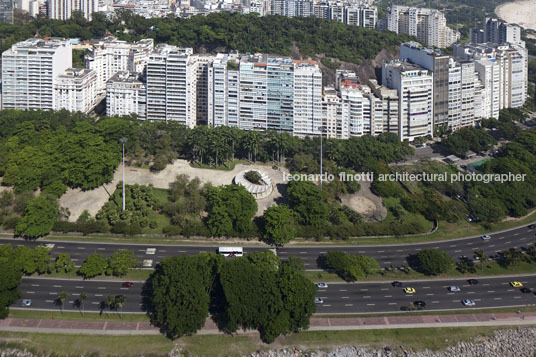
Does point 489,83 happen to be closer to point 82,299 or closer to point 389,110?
point 389,110

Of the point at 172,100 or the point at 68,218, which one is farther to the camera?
the point at 172,100

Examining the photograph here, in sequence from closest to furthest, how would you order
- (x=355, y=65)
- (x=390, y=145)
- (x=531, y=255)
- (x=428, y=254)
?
(x=428, y=254), (x=531, y=255), (x=390, y=145), (x=355, y=65)

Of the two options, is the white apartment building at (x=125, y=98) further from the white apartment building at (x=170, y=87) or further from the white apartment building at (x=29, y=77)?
the white apartment building at (x=29, y=77)

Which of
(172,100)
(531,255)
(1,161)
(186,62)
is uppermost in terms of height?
(186,62)

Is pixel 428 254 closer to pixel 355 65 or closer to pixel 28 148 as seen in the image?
pixel 28 148

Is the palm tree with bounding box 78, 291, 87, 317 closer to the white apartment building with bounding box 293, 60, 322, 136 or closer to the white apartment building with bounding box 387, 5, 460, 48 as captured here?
the white apartment building with bounding box 293, 60, 322, 136

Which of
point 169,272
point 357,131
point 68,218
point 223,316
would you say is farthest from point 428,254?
point 68,218
